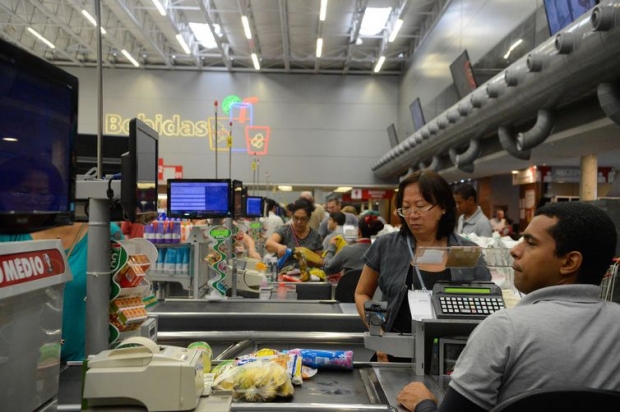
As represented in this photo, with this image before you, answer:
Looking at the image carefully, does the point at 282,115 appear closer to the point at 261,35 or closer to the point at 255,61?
the point at 255,61

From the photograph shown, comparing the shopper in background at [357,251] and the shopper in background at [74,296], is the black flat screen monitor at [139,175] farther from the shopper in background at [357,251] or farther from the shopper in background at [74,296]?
the shopper in background at [357,251]

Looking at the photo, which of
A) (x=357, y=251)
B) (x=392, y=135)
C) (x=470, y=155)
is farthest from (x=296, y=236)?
(x=392, y=135)

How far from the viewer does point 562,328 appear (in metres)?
1.31

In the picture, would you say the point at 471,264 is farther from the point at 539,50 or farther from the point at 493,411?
the point at 539,50

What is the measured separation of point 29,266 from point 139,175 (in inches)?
27.9

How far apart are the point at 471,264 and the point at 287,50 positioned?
1650 centimetres

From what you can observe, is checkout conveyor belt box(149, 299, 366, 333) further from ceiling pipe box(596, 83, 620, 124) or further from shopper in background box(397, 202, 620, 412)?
Answer: ceiling pipe box(596, 83, 620, 124)

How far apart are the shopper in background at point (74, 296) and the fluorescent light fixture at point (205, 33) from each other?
1416cm

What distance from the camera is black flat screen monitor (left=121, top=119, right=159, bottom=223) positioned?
169cm

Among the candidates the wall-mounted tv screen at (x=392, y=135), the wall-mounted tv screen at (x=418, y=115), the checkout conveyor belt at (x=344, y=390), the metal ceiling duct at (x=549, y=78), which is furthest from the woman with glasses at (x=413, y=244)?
the wall-mounted tv screen at (x=392, y=135)

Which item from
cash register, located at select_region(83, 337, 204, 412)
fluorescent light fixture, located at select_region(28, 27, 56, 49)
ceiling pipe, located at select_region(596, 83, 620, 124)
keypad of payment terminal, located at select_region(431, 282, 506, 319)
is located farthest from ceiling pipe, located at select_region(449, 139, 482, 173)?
fluorescent light fixture, located at select_region(28, 27, 56, 49)

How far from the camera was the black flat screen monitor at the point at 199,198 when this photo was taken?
451 centimetres

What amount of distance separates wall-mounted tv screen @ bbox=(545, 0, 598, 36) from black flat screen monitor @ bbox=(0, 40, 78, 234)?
5481mm

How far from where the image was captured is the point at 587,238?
1391 mm
